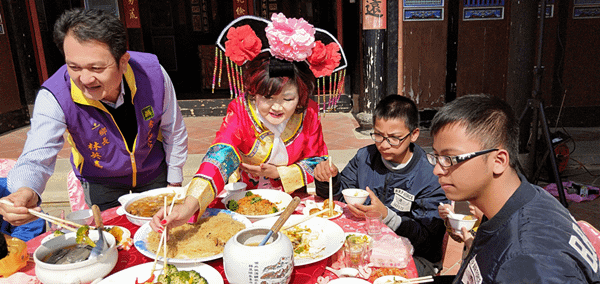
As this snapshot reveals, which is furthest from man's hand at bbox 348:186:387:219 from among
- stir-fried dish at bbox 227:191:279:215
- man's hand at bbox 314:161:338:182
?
stir-fried dish at bbox 227:191:279:215

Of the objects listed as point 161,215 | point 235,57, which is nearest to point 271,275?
point 161,215

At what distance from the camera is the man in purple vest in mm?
1926

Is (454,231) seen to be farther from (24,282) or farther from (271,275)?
(24,282)

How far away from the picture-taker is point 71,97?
2180 millimetres

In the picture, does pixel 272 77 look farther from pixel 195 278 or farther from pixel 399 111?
pixel 195 278

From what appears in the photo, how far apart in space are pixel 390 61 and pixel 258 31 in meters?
4.86

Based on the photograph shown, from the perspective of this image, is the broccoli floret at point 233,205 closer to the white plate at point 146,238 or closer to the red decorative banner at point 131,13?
the white plate at point 146,238

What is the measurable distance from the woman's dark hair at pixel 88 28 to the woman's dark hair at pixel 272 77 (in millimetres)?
743

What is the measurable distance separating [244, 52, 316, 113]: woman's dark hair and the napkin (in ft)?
3.32

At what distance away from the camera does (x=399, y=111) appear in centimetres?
235

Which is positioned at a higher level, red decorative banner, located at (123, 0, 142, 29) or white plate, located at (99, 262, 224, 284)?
red decorative banner, located at (123, 0, 142, 29)

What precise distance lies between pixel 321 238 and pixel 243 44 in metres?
1.19

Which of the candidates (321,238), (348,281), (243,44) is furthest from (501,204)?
(243,44)

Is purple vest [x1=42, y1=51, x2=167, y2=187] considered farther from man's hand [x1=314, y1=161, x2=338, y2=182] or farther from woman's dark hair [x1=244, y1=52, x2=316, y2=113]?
man's hand [x1=314, y1=161, x2=338, y2=182]
